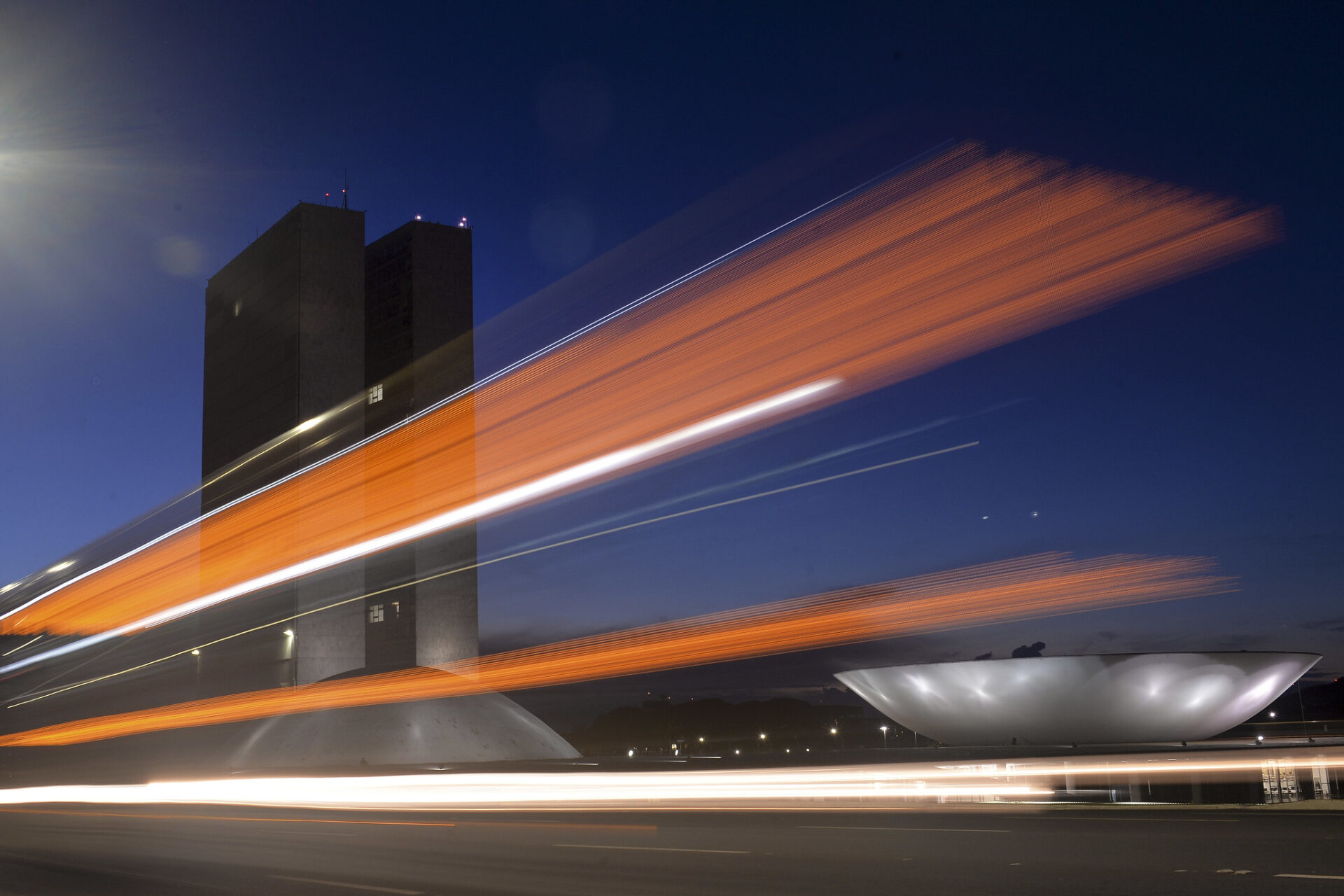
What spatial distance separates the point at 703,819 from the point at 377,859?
6076 millimetres

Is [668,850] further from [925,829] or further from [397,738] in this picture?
[397,738]

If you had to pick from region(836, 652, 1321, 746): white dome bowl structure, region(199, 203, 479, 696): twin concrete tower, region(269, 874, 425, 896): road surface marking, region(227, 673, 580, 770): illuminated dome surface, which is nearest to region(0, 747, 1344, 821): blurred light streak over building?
region(836, 652, 1321, 746): white dome bowl structure

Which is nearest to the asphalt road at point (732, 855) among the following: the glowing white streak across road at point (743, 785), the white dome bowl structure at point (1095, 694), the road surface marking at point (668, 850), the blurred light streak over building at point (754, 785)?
the road surface marking at point (668, 850)

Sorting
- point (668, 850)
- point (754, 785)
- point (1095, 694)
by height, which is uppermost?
point (1095, 694)

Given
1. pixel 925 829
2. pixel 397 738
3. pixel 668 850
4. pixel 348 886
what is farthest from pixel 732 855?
pixel 397 738

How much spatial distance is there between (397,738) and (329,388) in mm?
21300

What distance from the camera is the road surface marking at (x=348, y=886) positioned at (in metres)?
9.22

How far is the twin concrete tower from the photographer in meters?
60.0

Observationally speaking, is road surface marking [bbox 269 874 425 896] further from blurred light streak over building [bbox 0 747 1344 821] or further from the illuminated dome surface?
the illuminated dome surface

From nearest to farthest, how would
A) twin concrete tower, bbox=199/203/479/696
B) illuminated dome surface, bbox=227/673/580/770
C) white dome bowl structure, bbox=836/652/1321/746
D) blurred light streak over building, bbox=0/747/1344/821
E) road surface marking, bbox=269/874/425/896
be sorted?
road surface marking, bbox=269/874/425/896 → blurred light streak over building, bbox=0/747/1344/821 → white dome bowl structure, bbox=836/652/1321/746 → illuminated dome surface, bbox=227/673/580/770 → twin concrete tower, bbox=199/203/479/696

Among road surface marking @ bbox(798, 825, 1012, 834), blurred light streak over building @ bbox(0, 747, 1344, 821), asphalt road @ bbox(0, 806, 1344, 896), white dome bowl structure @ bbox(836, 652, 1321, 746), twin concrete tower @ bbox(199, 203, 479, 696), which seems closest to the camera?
asphalt road @ bbox(0, 806, 1344, 896)

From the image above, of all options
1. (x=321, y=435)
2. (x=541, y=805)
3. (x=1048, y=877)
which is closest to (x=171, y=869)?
(x=1048, y=877)

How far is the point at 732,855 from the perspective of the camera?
1135cm

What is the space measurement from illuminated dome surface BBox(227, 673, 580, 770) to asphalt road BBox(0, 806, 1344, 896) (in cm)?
3221
